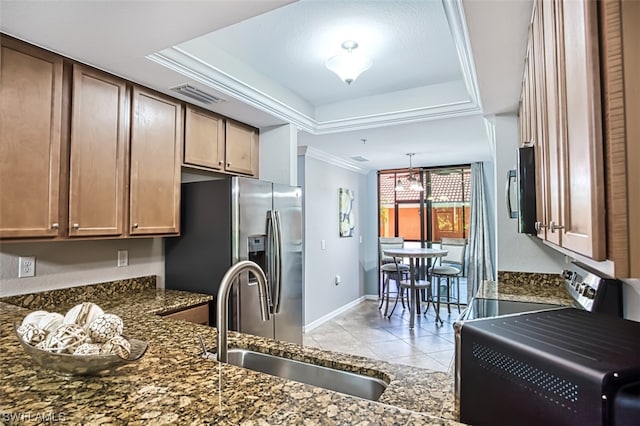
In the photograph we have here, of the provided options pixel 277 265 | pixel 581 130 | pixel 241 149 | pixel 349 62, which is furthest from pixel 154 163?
pixel 581 130

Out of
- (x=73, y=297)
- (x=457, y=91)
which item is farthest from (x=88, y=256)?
(x=457, y=91)

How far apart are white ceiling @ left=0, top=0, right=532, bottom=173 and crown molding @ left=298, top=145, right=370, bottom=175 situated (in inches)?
14.9

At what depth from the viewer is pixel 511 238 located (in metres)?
2.62

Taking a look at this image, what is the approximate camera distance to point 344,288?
18.0 ft

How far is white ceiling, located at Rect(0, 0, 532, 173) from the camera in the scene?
152cm

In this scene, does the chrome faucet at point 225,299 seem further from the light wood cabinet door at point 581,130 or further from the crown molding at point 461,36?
the crown molding at point 461,36

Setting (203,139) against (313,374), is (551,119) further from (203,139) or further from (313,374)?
(203,139)

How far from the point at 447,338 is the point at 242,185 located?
315 centimetres

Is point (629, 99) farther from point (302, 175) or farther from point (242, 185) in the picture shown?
point (302, 175)

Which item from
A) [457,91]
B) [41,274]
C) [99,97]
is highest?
[457,91]

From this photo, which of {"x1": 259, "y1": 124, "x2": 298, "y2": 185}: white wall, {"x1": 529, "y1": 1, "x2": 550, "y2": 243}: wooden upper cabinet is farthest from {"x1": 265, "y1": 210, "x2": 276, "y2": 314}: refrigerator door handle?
{"x1": 529, "y1": 1, "x2": 550, "y2": 243}: wooden upper cabinet

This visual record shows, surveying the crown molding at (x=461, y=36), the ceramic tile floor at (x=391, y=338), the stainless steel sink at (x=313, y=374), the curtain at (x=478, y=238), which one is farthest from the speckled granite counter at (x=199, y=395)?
the curtain at (x=478, y=238)

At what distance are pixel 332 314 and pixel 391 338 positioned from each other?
1131mm

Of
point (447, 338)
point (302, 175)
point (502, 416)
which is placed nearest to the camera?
point (502, 416)
